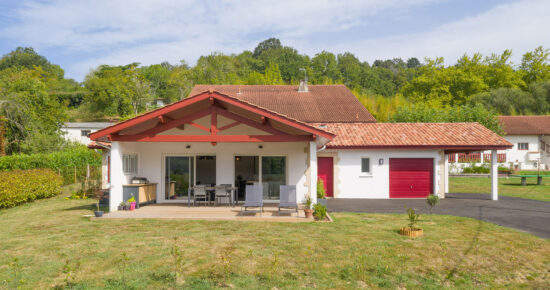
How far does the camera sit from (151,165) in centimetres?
1538

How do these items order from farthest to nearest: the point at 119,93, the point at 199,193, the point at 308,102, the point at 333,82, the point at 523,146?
1. the point at 333,82
2. the point at 119,93
3. the point at 523,146
4. the point at 308,102
5. the point at 199,193

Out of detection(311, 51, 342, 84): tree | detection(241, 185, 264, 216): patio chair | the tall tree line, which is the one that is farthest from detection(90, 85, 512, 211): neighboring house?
detection(311, 51, 342, 84): tree

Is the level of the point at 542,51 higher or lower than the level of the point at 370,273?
higher

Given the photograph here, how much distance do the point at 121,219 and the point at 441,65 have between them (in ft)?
211

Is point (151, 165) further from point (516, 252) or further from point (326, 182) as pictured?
point (516, 252)

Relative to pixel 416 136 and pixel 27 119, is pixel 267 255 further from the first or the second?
pixel 27 119

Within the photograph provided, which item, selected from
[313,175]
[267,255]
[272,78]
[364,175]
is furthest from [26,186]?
[272,78]

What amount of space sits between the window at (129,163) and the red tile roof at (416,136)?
826 centimetres

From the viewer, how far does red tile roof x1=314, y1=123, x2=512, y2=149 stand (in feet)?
60.6

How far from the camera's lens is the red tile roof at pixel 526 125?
4256 centimetres

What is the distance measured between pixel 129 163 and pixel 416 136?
1346 centimetres

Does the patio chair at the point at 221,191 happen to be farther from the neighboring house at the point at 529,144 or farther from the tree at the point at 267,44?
the tree at the point at 267,44

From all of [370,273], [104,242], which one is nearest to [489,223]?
[370,273]

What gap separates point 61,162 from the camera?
23.8m
